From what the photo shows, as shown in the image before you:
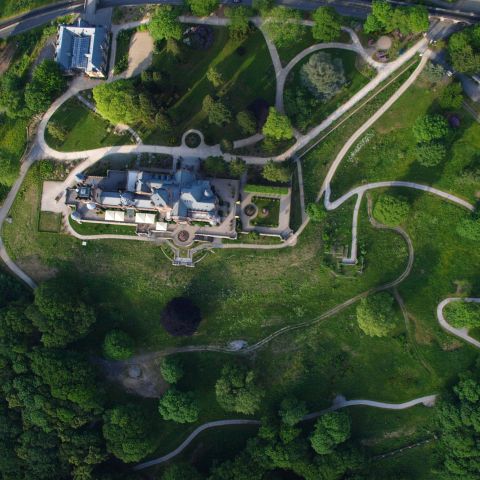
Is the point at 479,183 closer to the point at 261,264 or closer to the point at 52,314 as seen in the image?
the point at 261,264

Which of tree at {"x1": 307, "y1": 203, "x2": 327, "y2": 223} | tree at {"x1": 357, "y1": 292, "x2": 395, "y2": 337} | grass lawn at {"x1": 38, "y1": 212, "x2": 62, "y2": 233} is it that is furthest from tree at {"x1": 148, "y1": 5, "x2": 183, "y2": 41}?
tree at {"x1": 357, "y1": 292, "x2": 395, "y2": 337}

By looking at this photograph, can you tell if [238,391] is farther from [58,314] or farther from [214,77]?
[214,77]

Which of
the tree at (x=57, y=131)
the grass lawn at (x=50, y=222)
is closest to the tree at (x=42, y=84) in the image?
the tree at (x=57, y=131)

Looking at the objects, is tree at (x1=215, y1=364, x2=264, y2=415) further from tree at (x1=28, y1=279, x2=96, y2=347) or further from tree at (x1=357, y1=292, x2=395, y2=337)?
tree at (x1=28, y1=279, x2=96, y2=347)

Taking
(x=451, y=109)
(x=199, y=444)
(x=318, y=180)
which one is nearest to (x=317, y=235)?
(x=318, y=180)

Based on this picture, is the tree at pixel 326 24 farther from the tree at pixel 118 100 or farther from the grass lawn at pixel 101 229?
the grass lawn at pixel 101 229

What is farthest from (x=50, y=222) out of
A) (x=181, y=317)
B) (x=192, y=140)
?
(x=181, y=317)
